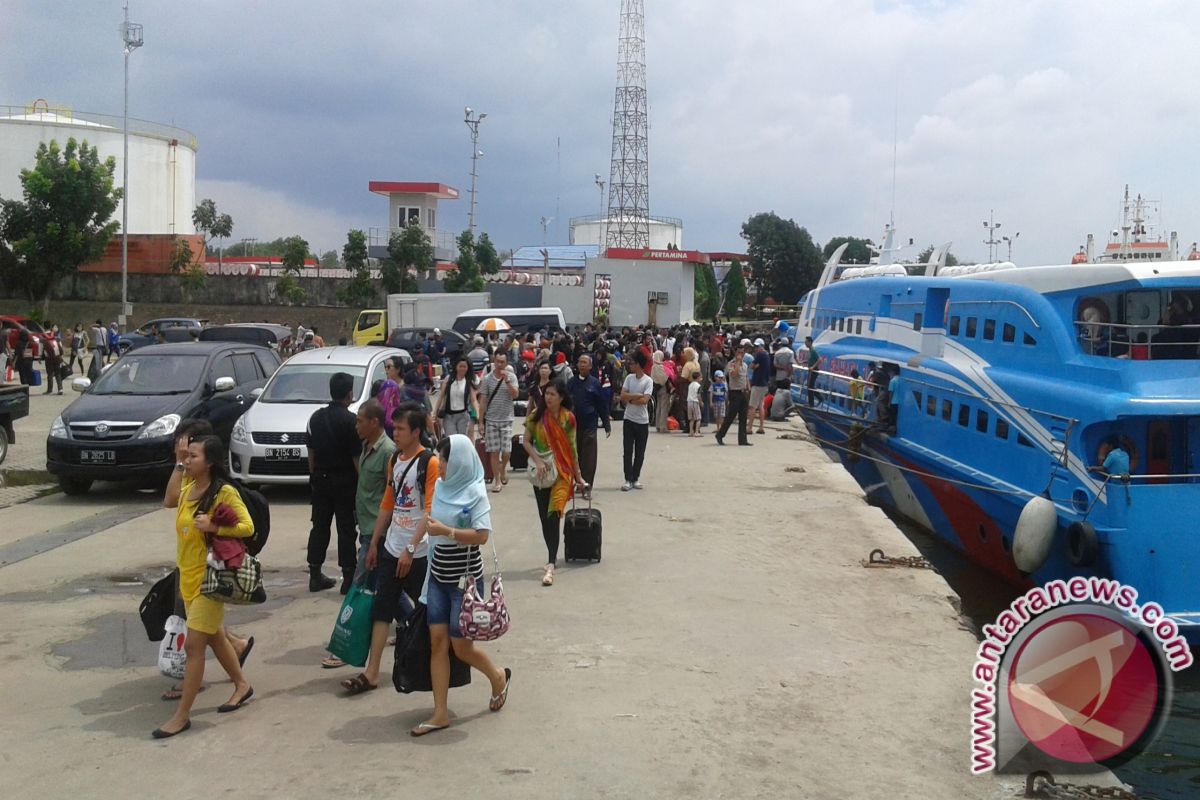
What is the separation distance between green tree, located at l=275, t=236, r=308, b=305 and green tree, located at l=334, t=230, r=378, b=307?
205cm

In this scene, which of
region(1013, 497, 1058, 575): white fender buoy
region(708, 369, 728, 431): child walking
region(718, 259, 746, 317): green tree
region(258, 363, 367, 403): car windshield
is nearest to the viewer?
region(1013, 497, 1058, 575): white fender buoy

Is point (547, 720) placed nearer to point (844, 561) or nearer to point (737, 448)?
point (844, 561)

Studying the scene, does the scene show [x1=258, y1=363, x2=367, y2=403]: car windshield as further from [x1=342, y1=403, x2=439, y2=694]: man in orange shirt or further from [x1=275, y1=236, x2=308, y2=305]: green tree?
[x1=275, y1=236, x2=308, y2=305]: green tree

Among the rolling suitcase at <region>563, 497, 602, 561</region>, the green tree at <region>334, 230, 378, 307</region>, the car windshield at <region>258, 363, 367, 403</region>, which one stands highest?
the green tree at <region>334, 230, 378, 307</region>

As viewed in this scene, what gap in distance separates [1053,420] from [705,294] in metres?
64.0

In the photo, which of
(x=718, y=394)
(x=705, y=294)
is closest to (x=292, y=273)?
(x=705, y=294)

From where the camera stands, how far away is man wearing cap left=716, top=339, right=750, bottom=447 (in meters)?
19.0

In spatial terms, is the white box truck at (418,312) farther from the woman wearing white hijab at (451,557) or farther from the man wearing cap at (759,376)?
the woman wearing white hijab at (451,557)

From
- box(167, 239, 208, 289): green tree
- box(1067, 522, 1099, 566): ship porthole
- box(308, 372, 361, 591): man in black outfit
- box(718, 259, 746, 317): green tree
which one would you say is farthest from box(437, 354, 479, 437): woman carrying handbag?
box(718, 259, 746, 317): green tree

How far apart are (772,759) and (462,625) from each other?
5.82 feet

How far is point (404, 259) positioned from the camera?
53.6 m

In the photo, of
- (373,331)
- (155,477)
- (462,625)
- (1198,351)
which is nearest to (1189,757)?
(1198,351)

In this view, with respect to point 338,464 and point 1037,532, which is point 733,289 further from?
point 338,464

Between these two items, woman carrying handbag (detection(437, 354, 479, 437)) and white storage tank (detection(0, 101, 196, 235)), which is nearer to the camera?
woman carrying handbag (detection(437, 354, 479, 437))
